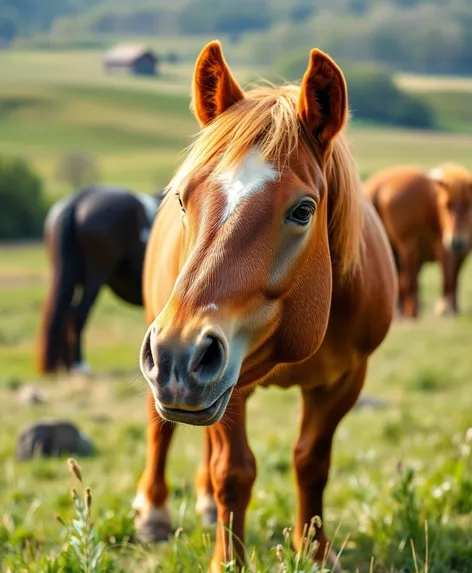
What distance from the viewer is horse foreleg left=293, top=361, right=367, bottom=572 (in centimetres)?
379

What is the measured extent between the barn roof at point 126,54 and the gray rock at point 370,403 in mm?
60954

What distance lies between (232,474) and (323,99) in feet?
5.09

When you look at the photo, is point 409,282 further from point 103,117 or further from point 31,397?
point 103,117

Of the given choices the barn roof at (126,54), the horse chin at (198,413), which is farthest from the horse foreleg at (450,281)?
the barn roof at (126,54)

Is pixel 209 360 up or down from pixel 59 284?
up

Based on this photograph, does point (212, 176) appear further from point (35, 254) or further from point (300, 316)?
point (35, 254)

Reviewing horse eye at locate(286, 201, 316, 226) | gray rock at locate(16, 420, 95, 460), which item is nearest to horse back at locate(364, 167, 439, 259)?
gray rock at locate(16, 420, 95, 460)

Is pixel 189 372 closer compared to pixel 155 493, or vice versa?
pixel 189 372

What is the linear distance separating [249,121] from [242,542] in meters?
1.68

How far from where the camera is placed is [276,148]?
283cm

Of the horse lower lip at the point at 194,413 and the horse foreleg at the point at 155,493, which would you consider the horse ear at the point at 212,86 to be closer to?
the horse lower lip at the point at 194,413

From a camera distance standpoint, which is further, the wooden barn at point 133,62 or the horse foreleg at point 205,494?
the wooden barn at point 133,62

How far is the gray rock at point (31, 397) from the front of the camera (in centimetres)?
964

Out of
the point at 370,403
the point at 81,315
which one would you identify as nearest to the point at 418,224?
the point at 81,315
